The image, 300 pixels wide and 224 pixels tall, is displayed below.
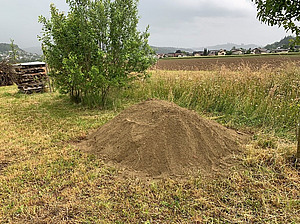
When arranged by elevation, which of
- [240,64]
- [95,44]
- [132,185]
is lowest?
[132,185]

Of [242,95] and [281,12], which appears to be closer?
[281,12]

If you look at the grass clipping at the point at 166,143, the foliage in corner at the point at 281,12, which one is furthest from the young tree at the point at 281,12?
the grass clipping at the point at 166,143

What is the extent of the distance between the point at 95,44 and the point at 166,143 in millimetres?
3868

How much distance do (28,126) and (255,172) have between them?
4.81m

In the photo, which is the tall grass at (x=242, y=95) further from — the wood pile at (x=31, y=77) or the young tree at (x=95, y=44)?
the wood pile at (x=31, y=77)

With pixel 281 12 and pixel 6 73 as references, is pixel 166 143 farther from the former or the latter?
pixel 6 73

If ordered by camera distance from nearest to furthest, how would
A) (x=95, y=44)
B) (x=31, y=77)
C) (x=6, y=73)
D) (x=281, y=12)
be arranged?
(x=281, y=12) → (x=95, y=44) → (x=31, y=77) → (x=6, y=73)

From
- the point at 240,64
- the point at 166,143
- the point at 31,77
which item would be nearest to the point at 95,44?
the point at 166,143

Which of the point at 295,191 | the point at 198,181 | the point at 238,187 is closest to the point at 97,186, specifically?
the point at 198,181

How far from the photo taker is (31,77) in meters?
9.21

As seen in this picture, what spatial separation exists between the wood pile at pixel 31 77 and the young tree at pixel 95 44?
10.5ft

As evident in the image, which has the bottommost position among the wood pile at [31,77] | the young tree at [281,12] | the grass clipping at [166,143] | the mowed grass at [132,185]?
the mowed grass at [132,185]

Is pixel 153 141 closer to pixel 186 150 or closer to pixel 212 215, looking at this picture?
pixel 186 150

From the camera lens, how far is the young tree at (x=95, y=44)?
5.68 m
